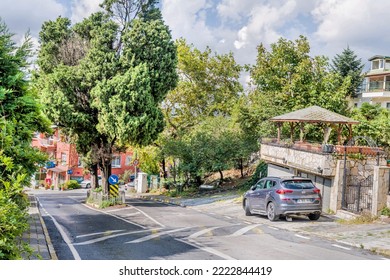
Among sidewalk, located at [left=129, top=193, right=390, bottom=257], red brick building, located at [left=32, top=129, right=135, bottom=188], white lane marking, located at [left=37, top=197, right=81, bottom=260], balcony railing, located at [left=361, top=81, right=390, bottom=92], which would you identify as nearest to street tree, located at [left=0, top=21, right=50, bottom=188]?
white lane marking, located at [left=37, top=197, right=81, bottom=260]

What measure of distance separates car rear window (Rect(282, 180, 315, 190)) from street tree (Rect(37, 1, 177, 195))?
9.53m

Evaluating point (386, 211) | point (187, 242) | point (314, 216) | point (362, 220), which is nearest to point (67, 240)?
point (187, 242)

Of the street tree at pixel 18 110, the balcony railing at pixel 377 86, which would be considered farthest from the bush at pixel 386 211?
the balcony railing at pixel 377 86

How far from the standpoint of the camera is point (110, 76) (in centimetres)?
2178

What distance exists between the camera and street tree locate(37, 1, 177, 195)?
2123cm

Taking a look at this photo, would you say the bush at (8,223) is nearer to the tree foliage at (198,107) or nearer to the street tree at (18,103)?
the street tree at (18,103)

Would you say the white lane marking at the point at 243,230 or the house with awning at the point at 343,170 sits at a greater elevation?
the house with awning at the point at 343,170

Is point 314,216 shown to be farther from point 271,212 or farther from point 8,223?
point 8,223

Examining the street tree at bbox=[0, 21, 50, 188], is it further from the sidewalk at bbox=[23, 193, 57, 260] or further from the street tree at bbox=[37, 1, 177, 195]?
the street tree at bbox=[37, 1, 177, 195]

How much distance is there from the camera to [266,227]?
12.6 meters

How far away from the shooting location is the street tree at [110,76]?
21.2m

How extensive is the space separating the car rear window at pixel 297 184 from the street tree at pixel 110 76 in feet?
31.3
